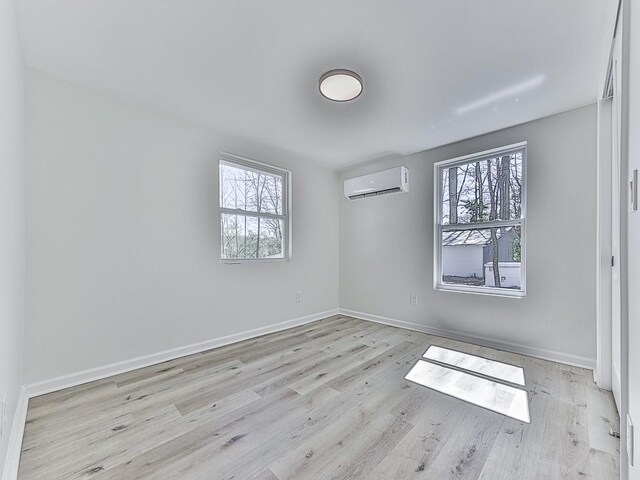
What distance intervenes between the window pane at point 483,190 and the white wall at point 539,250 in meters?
0.14

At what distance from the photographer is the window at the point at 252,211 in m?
3.31

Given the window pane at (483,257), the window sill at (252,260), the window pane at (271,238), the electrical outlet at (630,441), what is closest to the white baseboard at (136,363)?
the window sill at (252,260)

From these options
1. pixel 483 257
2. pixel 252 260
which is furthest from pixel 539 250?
pixel 252 260

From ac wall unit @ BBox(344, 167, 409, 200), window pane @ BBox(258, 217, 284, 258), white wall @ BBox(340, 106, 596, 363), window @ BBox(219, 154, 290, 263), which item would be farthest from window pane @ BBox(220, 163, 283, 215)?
white wall @ BBox(340, 106, 596, 363)

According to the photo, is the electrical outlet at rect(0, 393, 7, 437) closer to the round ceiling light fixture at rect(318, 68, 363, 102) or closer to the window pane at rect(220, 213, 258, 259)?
the window pane at rect(220, 213, 258, 259)

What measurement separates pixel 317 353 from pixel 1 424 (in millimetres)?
2154

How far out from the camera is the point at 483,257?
10.7 ft

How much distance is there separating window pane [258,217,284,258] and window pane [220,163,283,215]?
0.14m

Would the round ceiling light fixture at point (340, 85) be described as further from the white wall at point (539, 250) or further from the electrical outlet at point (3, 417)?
the electrical outlet at point (3, 417)

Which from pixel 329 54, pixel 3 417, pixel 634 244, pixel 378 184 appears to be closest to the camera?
pixel 634 244

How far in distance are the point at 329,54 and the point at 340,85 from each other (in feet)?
0.98

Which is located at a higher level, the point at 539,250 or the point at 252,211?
the point at 252,211

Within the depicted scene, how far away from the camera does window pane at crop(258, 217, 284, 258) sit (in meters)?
3.66

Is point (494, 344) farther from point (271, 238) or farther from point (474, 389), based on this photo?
point (271, 238)
